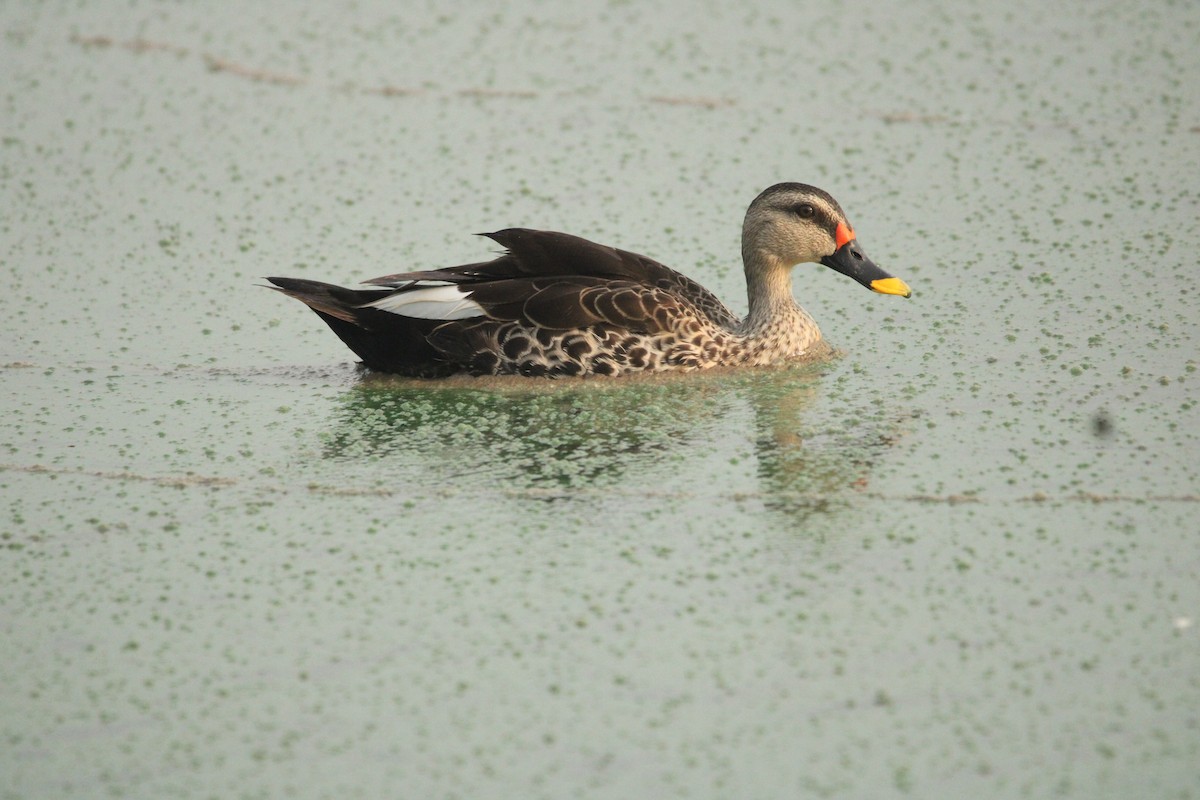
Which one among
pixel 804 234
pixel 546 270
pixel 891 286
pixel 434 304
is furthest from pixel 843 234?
pixel 434 304

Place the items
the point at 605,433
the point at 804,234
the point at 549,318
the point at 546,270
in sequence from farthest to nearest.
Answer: the point at 804,234 → the point at 546,270 → the point at 549,318 → the point at 605,433

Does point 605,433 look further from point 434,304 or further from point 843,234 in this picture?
point 843,234

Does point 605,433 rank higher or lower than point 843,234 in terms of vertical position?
lower

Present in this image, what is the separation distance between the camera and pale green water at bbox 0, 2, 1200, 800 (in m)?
3.45

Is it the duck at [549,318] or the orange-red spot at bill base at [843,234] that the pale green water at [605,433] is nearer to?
the duck at [549,318]

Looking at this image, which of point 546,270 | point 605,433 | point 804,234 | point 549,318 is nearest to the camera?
point 605,433

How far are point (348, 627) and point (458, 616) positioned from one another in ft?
0.84

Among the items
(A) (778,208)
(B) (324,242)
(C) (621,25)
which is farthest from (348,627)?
(C) (621,25)

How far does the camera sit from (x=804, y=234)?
19.3 feet

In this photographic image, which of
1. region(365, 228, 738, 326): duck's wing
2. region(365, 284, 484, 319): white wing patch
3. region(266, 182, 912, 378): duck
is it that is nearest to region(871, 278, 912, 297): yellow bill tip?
region(266, 182, 912, 378): duck

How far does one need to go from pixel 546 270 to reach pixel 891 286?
122 cm

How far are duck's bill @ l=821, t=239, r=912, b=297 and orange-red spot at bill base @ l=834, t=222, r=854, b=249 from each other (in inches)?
0.5

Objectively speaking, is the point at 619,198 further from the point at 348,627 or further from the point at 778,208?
the point at 348,627

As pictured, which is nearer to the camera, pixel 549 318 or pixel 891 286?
pixel 549 318
